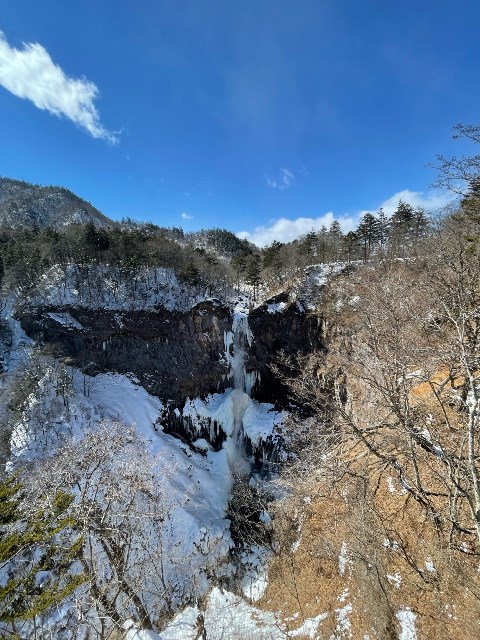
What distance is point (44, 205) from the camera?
380 ft

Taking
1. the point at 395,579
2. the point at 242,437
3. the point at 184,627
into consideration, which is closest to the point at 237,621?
the point at 184,627

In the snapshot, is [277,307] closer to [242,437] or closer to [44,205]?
[242,437]

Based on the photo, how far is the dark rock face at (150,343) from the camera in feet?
97.6

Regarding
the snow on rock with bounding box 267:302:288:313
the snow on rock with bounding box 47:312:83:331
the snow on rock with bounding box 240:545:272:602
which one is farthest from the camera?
the snow on rock with bounding box 267:302:288:313

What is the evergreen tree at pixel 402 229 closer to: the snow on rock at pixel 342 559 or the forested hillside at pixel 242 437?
the forested hillside at pixel 242 437

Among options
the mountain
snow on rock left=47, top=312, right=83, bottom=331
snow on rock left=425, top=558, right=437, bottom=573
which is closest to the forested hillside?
snow on rock left=425, top=558, right=437, bottom=573

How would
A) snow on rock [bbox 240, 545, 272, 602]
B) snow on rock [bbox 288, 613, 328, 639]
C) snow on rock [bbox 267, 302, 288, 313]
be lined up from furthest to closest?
snow on rock [bbox 267, 302, 288, 313] → snow on rock [bbox 240, 545, 272, 602] → snow on rock [bbox 288, 613, 328, 639]

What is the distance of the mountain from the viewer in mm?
105269

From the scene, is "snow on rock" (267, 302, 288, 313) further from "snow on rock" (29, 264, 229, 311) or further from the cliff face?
"snow on rock" (29, 264, 229, 311)

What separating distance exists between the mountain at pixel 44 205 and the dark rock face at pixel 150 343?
8897 cm

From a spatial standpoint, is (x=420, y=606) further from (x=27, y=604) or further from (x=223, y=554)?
(x=223, y=554)

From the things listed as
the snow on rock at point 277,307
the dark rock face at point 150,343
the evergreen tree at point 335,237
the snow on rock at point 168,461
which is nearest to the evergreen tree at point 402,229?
the evergreen tree at point 335,237

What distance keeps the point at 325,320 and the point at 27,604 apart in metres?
31.7

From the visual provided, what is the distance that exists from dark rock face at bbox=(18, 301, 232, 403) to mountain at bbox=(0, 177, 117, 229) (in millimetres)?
88972
